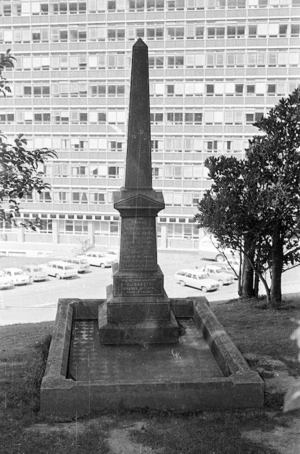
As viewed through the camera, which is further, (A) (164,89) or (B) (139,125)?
(A) (164,89)

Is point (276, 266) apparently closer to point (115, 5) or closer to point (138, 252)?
point (138, 252)

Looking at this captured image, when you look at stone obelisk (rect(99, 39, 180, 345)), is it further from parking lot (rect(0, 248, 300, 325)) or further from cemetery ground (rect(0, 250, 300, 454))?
parking lot (rect(0, 248, 300, 325))

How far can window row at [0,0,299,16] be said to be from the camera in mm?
43062

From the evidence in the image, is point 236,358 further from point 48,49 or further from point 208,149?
point 48,49

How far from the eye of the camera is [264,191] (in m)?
14.3

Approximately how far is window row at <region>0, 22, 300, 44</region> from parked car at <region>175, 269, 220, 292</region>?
20101 mm

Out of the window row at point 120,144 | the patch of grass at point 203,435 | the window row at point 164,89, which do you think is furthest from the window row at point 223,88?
the patch of grass at point 203,435

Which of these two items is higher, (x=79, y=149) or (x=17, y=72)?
(x=17, y=72)

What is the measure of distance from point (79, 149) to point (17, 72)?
327 inches

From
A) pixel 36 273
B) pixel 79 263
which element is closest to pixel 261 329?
pixel 36 273

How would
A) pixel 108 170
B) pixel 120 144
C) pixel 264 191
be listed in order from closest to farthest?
pixel 264 191
pixel 120 144
pixel 108 170

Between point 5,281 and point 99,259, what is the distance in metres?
8.49

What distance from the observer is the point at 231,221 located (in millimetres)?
14492

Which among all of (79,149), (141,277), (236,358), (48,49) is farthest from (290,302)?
(48,49)
